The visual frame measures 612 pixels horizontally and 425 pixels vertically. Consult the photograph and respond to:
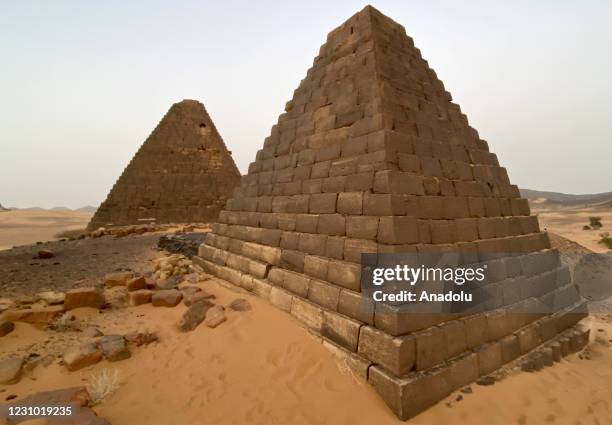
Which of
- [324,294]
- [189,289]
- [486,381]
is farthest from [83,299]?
[486,381]

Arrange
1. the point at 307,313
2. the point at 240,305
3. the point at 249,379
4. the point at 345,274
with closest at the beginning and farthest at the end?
1. the point at 249,379
2. the point at 345,274
3. the point at 307,313
4. the point at 240,305

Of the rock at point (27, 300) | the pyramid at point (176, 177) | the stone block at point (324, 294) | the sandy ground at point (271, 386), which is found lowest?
the sandy ground at point (271, 386)

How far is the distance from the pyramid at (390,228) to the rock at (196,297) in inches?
23.1

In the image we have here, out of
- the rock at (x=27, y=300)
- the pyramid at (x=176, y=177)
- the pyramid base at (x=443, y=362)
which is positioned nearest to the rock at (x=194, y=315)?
the pyramid base at (x=443, y=362)

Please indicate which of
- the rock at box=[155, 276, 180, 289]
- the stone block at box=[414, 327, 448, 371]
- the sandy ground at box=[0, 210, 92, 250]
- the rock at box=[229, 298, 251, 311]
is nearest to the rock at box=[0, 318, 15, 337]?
the rock at box=[155, 276, 180, 289]

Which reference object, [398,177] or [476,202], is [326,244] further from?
[476,202]

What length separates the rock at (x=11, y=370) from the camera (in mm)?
3242

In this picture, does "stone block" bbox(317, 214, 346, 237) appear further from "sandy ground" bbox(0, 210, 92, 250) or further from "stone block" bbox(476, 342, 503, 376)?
"sandy ground" bbox(0, 210, 92, 250)

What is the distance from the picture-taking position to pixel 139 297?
218 inches

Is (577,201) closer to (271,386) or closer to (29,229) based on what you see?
(271,386)

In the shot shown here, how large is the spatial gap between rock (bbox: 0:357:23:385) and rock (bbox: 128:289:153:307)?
2022 mm

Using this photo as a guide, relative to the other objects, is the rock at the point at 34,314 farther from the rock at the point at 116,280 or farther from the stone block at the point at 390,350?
the stone block at the point at 390,350

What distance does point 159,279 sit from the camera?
691 centimetres

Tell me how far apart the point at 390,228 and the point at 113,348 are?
3.77 metres
